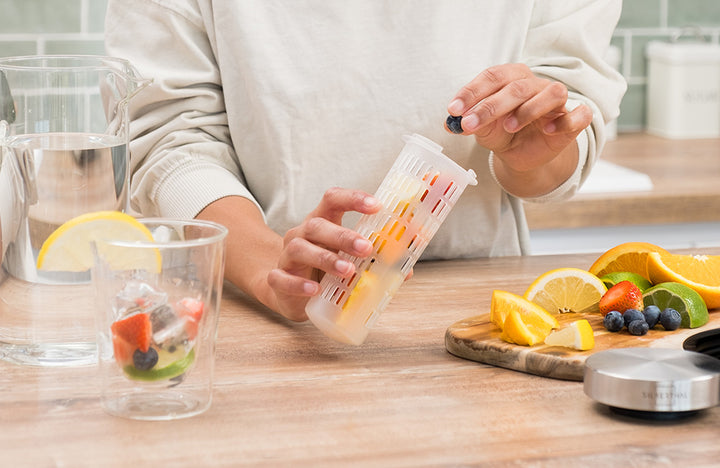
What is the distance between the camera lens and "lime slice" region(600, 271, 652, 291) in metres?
1.02

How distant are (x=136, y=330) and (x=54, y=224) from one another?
141mm

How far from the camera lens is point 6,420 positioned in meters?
0.74

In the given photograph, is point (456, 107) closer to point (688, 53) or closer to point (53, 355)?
point (53, 355)

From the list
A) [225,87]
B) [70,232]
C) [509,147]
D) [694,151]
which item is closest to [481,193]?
[509,147]

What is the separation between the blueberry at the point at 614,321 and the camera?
3.02 feet

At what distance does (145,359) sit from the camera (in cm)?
72

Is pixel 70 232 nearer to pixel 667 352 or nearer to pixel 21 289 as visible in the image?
pixel 21 289

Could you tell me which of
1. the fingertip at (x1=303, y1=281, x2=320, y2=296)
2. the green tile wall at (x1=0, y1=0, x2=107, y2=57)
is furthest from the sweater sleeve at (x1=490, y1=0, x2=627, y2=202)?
the green tile wall at (x1=0, y1=0, x2=107, y2=57)

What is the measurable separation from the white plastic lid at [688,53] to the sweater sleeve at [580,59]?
1247 millimetres

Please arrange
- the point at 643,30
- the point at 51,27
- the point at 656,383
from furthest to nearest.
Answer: the point at 643,30 < the point at 51,27 < the point at 656,383

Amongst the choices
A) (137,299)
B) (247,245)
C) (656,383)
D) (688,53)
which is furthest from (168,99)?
(688,53)

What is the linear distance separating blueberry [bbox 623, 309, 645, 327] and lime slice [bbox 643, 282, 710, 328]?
46 millimetres

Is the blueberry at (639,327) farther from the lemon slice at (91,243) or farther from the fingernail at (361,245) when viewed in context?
the lemon slice at (91,243)

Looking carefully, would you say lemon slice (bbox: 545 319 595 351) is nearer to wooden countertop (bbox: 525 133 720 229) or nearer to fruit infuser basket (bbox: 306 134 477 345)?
fruit infuser basket (bbox: 306 134 477 345)
